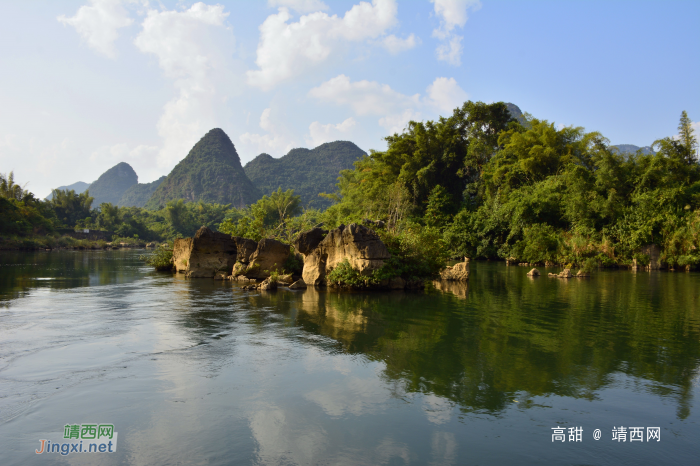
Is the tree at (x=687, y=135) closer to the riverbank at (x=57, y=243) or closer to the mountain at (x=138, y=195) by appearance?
the riverbank at (x=57, y=243)

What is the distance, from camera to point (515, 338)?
7367mm

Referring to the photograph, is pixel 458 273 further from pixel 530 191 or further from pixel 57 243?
pixel 57 243

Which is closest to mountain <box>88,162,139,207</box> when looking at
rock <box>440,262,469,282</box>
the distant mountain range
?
the distant mountain range

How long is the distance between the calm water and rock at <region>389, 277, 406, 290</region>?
3222 millimetres

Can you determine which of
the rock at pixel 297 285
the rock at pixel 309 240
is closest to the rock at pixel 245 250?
the rock at pixel 309 240

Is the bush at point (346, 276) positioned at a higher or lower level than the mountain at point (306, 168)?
lower

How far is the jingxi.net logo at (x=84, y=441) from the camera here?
3.69 meters

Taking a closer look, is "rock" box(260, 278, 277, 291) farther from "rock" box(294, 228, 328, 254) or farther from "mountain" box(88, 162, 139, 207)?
"mountain" box(88, 162, 139, 207)

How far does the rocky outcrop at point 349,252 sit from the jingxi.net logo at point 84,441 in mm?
9229

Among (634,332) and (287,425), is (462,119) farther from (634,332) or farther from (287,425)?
(287,425)

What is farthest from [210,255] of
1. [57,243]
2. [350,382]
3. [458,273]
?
[57,243]

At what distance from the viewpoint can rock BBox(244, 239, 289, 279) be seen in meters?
15.5

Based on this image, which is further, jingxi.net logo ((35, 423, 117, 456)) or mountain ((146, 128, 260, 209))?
mountain ((146, 128, 260, 209))

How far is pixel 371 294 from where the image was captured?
12.7 m
